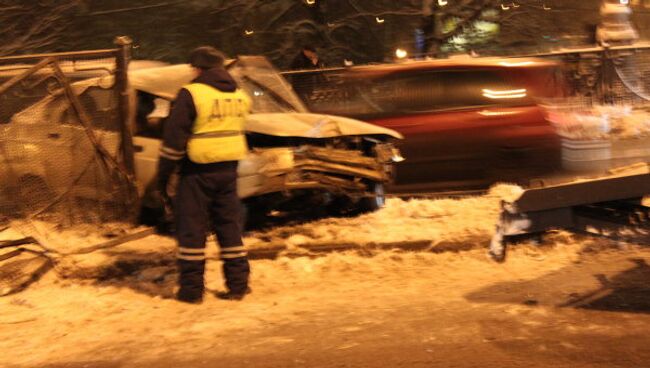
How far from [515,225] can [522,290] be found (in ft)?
1.89

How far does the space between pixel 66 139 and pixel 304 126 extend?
7.32ft

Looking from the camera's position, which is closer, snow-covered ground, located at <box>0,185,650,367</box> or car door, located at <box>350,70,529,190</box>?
snow-covered ground, located at <box>0,185,650,367</box>

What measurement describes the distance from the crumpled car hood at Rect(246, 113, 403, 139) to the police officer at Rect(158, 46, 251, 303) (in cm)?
138

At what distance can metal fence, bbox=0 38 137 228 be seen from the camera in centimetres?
652

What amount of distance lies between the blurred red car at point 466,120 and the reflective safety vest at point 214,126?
12.2ft

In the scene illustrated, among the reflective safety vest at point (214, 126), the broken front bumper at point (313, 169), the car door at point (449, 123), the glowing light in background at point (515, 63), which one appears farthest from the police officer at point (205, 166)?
the glowing light in background at point (515, 63)

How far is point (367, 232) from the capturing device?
7344mm

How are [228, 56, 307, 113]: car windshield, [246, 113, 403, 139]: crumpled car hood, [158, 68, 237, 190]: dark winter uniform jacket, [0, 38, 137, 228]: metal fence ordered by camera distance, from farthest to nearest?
[228, 56, 307, 113]: car windshield, [246, 113, 403, 139]: crumpled car hood, [0, 38, 137, 228]: metal fence, [158, 68, 237, 190]: dark winter uniform jacket

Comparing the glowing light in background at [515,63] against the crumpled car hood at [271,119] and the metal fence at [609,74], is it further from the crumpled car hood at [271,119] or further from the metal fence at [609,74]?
the metal fence at [609,74]

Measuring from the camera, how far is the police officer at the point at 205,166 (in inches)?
206

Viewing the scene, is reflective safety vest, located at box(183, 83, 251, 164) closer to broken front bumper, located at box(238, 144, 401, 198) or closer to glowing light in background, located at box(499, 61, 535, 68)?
broken front bumper, located at box(238, 144, 401, 198)

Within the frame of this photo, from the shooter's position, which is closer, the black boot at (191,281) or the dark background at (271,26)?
the black boot at (191,281)

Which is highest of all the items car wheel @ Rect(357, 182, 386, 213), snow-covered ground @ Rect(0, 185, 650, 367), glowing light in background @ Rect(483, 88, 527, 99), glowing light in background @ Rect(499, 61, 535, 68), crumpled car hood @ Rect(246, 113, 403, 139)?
glowing light in background @ Rect(499, 61, 535, 68)

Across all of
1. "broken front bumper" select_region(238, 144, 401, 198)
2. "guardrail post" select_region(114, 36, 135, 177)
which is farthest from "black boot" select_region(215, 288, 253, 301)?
"guardrail post" select_region(114, 36, 135, 177)
